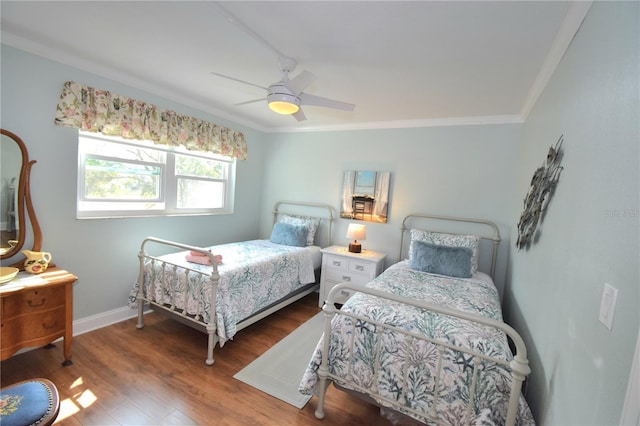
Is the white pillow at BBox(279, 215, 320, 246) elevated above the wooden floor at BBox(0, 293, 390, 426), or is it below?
above

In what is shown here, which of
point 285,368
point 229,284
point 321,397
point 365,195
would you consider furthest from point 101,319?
point 365,195

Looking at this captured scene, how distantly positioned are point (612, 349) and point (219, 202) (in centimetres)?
389

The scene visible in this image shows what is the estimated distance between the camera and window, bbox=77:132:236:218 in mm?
2584

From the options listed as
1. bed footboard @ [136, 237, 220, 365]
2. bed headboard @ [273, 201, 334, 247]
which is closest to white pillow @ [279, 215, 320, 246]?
bed headboard @ [273, 201, 334, 247]

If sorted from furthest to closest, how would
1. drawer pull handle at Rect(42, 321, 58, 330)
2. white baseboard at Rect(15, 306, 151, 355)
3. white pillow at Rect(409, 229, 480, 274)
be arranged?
1. white pillow at Rect(409, 229, 480, 274)
2. white baseboard at Rect(15, 306, 151, 355)
3. drawer pull handle at Rect(42, 321, 58, 330)

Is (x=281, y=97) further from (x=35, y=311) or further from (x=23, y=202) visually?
(x=35, y=311)

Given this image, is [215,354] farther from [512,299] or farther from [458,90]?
[458,90]

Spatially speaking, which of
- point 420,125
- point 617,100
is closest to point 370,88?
point 420,125

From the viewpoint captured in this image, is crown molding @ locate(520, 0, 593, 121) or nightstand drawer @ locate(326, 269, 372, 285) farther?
nightstand drawer @ locate(326, 269, 372, 285)

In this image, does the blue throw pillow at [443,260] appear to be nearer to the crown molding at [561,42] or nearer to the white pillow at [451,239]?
the white pillow at [451,239]

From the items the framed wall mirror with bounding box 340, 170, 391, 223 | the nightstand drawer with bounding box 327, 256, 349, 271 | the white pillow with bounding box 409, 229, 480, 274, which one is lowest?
the nightstand drawer with bounding box 327, 256, 349, 271

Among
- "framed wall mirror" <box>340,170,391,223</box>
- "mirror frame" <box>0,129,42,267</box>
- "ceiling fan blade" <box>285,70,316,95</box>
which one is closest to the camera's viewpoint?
"ceiling fan blade" <box>285,70,316,95</box>

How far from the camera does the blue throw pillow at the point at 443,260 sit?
105 inches

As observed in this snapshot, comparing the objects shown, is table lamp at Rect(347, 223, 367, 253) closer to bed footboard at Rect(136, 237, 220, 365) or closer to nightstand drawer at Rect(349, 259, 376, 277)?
nightstand drawer at Rect(349, 259, 376, 277)
